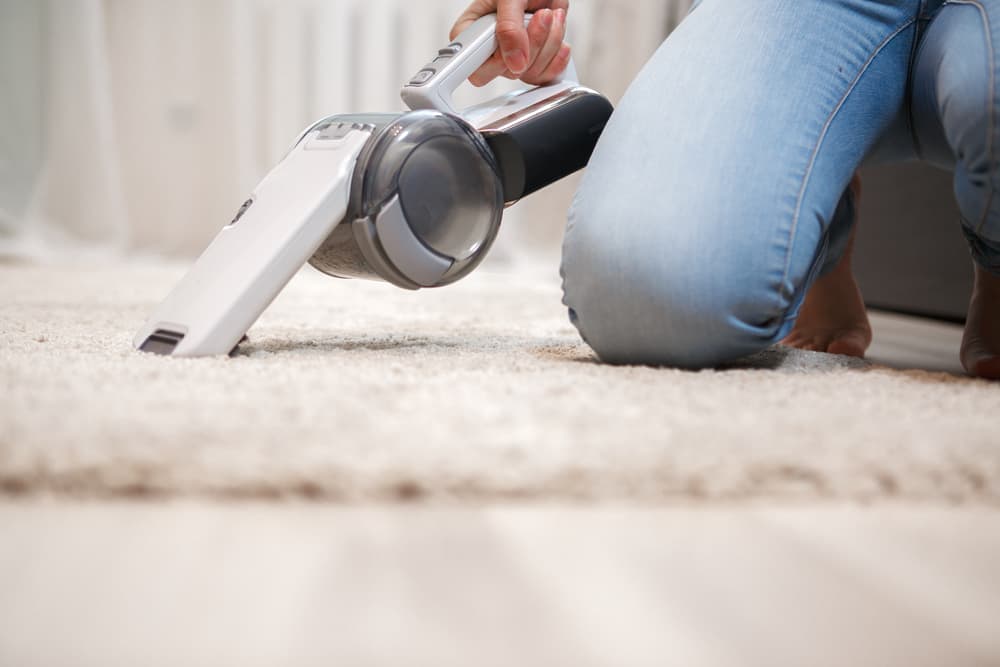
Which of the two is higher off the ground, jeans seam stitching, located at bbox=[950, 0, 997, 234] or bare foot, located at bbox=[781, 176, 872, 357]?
jeans seam stitching, located at bbox=[950, 0, 997, 234]

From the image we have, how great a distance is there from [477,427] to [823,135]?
434 millimetres

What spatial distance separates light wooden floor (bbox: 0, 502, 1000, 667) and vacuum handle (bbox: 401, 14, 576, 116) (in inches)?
20.0

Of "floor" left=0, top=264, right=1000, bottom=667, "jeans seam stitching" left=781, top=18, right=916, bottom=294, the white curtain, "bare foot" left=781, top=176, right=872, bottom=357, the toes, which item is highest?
"jeans seam stitching" left=781, top=18, right=916, bottom=294

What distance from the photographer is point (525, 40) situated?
817 millimetres

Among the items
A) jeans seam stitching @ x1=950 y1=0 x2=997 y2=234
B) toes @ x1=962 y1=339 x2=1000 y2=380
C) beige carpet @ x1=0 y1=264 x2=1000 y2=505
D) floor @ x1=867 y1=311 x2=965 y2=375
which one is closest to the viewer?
beige carpet @ x1=0 y1=264 x2=1000 y2=505

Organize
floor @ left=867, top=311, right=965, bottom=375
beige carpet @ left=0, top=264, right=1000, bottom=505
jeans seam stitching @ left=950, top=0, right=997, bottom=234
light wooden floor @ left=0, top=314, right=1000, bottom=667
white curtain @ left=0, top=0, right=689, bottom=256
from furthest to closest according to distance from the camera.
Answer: white curtain @ left=0, top=0, right=689, bottom=256, floor @ left=867, top=311, right=965, bottom=375, jeans seam stitching @ left=950, top=0, right=997, bottom=234, beige carpet @ left=0, top=264, right=1000, bottom=505, light wooden floor @ left=0, top=314, right=1000, bottom=667

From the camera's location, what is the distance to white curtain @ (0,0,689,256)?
2.35 meters

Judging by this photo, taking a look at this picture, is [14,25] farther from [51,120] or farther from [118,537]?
[118,537]

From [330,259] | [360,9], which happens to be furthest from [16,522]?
[360,9]

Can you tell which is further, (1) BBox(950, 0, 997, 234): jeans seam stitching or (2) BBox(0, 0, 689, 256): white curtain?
(2) BBox(0, 0, 689, 256): white curtain

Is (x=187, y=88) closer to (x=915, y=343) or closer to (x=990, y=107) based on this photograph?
(x=915, y=343)

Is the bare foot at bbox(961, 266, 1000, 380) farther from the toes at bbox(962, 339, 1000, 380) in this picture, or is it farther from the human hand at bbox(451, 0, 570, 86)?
the human hand at bbox(451, 0, 570, 86)

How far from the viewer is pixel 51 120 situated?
2.37m

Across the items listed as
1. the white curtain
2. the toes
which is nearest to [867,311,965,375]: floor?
the toes
